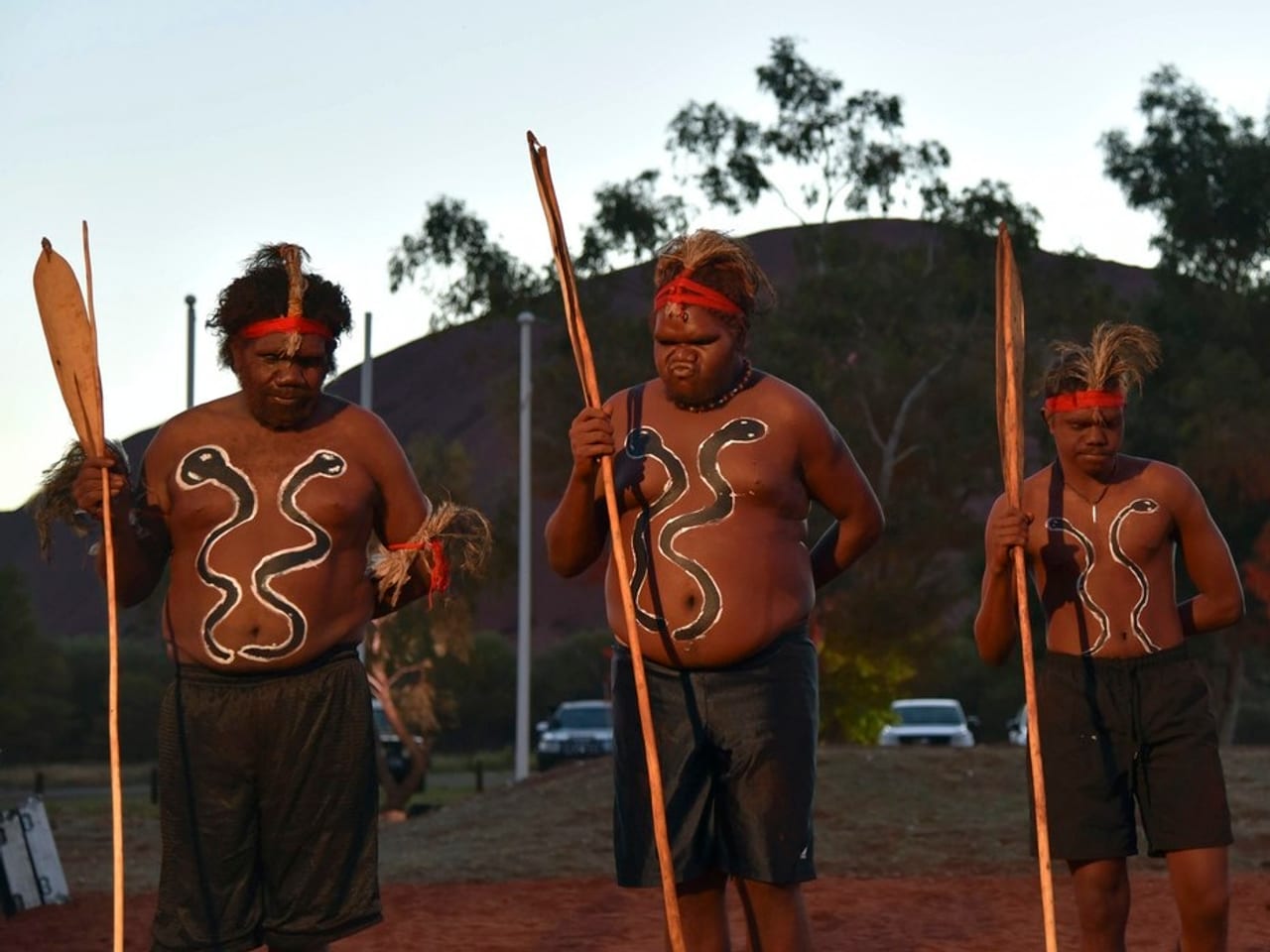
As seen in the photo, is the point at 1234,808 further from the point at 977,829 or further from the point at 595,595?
the point at 595,595

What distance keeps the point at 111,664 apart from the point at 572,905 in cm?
661

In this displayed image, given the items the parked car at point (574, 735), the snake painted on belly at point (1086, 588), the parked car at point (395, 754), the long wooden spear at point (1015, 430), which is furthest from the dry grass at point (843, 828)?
the parked car at point (574, 735)

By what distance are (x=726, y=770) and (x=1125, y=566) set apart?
62.4 inches

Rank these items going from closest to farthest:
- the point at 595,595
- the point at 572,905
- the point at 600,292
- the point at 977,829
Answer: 1. the point at 572,905
2. the point at 977,829
3. the point at 600,292
4. the point at 595,595

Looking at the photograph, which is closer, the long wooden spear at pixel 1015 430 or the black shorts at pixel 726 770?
the black shorts at pixel 726 770

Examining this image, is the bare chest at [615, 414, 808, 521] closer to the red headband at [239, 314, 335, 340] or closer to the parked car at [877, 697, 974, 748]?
the red headband at [239, 314, 335, 340]

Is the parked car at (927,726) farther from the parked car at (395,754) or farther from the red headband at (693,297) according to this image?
the red headband at (693,297)

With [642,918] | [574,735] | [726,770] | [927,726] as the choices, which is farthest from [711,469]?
[574,735]

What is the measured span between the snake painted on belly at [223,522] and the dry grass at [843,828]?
778 centimetres

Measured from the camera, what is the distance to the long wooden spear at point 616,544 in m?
5.46

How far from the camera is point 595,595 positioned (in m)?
84.7

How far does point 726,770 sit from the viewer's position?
5.77 meters

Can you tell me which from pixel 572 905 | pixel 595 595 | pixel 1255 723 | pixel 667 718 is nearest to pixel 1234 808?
pixel 572 905

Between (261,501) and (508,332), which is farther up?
(508,332)
